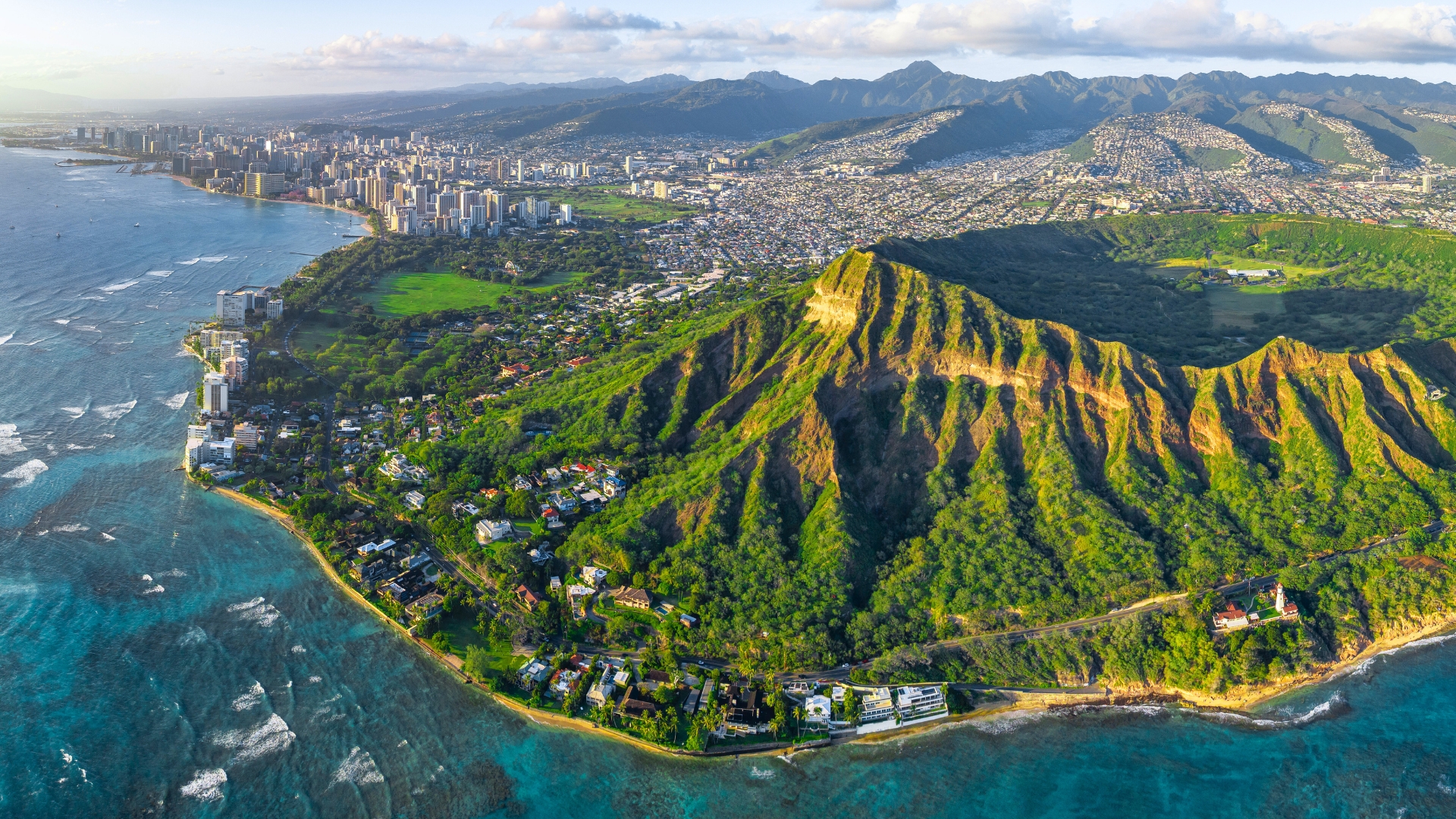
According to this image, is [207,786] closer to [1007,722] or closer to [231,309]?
[1007,722]

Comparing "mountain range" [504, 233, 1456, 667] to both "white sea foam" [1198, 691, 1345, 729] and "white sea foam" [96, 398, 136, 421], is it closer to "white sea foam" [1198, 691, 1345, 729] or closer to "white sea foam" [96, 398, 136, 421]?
"white sea foam" [1198, 691, 1345, 729]

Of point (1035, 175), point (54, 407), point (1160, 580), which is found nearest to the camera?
point (1160, 580)

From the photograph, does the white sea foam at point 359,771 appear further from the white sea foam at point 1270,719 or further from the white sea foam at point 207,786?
the white sea foam at point 1270,719

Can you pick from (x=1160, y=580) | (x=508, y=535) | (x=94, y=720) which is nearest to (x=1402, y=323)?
(x=1160, y=580)

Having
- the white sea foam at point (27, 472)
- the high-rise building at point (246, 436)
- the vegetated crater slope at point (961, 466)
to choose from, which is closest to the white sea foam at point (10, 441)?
the white sea foam at point (27, 472)

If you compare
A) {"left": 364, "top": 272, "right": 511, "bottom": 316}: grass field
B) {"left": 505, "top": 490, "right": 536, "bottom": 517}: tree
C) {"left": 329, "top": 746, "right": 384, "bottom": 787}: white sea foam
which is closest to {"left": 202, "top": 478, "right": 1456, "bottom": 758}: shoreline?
{"left": 329, "top": 746, "right": 384, "bottom": 787}: white sea foam

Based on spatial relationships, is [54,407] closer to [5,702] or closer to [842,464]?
[5,702]

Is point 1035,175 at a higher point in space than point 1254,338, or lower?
higher
